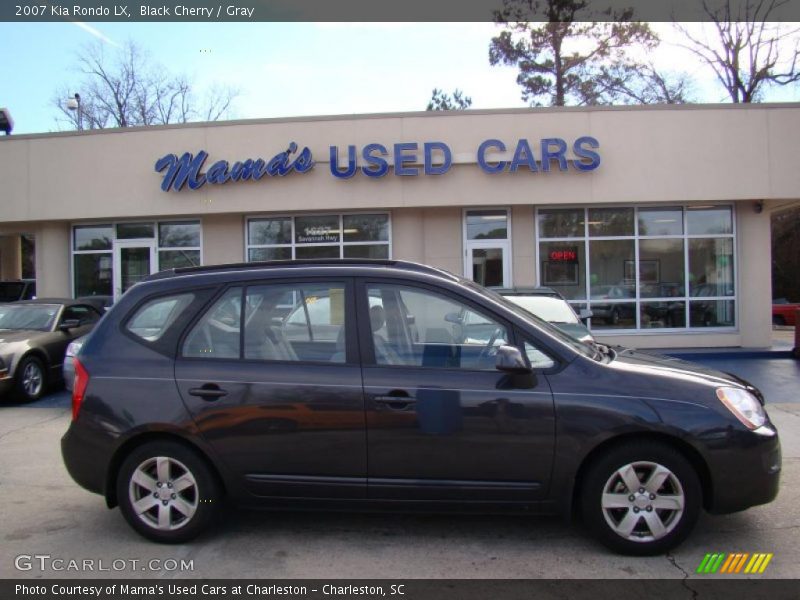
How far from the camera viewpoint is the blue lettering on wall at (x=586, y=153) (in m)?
12.8

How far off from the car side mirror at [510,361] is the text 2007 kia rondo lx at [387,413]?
1 centimetres

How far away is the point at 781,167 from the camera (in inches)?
504

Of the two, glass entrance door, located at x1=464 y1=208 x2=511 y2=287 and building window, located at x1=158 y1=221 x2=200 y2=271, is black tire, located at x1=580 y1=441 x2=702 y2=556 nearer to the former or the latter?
glass entrance door, located at x1=464 y1=208 x2=511 y2=287

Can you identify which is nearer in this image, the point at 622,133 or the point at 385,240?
the point at 622,133

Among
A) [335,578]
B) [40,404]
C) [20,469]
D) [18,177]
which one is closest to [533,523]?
[335,578]

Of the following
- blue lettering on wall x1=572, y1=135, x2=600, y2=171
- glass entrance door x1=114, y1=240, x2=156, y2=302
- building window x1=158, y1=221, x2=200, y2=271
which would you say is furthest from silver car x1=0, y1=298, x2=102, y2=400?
blue lettering on wall x1=572, y1=135, x2=600, y2=171

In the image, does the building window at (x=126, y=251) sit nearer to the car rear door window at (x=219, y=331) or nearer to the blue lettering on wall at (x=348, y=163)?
the blue lettering on wall at (x=348, y=163)

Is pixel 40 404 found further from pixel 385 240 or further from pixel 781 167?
pixel 781 167

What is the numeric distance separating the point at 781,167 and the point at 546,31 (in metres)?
16.7

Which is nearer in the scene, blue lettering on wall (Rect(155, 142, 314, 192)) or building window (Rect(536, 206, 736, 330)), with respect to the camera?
blue lettering on wall (Rect(155, 142, 314, 192))

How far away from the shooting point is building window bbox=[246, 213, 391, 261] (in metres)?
14.0

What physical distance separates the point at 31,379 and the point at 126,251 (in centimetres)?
618

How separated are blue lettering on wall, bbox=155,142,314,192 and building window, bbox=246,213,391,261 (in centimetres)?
123
